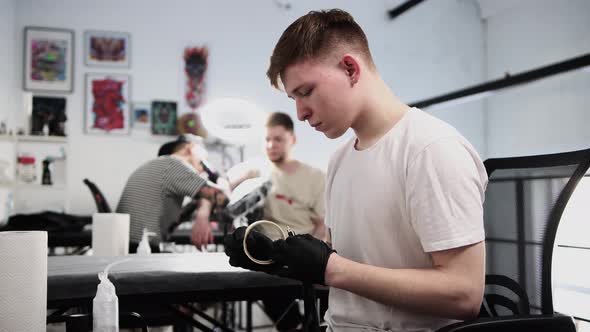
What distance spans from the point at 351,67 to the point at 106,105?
4.20 meters

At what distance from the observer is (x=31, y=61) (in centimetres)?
470

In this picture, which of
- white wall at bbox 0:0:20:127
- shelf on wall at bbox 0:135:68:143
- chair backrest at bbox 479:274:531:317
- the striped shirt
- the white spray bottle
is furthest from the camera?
shelf on wall at bbox 0:135:68:143

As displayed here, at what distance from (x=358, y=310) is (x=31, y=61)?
4.65 meters

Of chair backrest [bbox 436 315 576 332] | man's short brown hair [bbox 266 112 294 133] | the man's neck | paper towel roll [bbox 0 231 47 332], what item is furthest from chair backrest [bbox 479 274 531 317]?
man's short brown hair [bbox 266 112 294 133]

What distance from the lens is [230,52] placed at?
16.9 feet

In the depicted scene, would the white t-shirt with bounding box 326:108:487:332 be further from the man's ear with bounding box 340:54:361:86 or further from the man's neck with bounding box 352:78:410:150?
the man's ear with bounding box 340:54:361:86

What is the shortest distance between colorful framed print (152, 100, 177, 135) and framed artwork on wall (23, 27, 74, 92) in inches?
31.5

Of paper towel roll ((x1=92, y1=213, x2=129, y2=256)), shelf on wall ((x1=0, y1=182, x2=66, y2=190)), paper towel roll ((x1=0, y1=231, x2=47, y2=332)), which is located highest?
paper towel roll ((x1=0, y1=231, x2=47, y2=332))

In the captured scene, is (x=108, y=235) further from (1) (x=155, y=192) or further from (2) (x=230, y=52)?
(2) (x=230, y=52)

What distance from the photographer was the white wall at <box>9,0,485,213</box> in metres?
4.75

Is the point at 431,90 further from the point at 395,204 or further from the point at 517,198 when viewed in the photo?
the point at 395,204

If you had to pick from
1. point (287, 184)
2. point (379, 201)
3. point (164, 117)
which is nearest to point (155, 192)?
point (287, 184)

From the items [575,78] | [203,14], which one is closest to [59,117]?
[203,14]

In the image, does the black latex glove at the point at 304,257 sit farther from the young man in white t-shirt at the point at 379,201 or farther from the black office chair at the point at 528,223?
the black office chair at the point at 528,223
